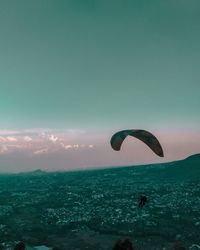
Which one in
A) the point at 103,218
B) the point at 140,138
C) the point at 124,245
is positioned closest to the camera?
the point at 124,245

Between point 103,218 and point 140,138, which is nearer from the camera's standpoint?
point 140,138

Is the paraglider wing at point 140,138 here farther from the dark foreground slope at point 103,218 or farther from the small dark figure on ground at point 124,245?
the dark foreground slope at point 103,218

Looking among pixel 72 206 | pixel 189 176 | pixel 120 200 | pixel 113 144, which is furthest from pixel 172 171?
pixel 113 144

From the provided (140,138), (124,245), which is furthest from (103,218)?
(124,245)

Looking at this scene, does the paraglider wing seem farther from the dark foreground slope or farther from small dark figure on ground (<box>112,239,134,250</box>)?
the dark foreground slope

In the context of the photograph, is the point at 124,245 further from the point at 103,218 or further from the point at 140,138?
the point at 103,218

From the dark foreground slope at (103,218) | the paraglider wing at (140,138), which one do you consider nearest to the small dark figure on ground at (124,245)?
the paraglider wing at (140,138)

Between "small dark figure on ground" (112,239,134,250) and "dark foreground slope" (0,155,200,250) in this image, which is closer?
"small dark figure on ground" (112,239,134,250)

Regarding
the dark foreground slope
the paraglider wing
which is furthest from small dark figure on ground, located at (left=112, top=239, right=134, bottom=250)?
the dark foreground slope

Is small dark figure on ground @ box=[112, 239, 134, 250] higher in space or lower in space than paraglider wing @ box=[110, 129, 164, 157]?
lower
